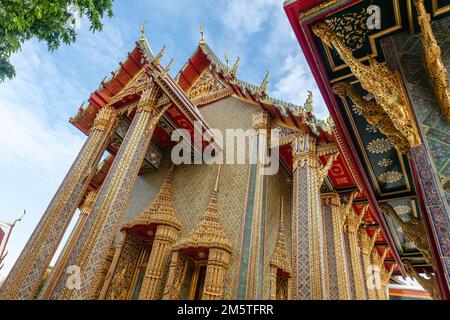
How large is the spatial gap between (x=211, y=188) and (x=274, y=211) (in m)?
2.02

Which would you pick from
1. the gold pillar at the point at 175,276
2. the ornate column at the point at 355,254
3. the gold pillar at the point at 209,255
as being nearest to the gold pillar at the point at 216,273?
the gold pillar at the point at 209,255

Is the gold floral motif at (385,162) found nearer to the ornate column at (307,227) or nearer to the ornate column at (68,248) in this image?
the ornate column at (307,227)

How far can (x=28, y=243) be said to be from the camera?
19.9ft

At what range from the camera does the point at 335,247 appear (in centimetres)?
753

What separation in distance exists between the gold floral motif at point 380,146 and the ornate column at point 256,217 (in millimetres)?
2979

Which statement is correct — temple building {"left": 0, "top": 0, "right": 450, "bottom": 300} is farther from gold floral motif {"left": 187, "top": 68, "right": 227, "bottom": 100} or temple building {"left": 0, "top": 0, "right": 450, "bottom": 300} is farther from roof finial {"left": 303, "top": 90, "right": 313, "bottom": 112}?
gold floral motif {"left": 187, "top": 68, "right": 227, "bottom": 100}

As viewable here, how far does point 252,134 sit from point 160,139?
4174mm

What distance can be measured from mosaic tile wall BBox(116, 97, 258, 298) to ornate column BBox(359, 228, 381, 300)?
263 inches

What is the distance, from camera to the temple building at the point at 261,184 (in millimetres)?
2703

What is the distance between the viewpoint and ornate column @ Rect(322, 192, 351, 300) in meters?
6.99

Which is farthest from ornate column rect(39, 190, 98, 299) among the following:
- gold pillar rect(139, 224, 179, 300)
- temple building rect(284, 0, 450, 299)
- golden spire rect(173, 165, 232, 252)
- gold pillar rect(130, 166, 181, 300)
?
temple building rect(284, 0, 450, 299)
